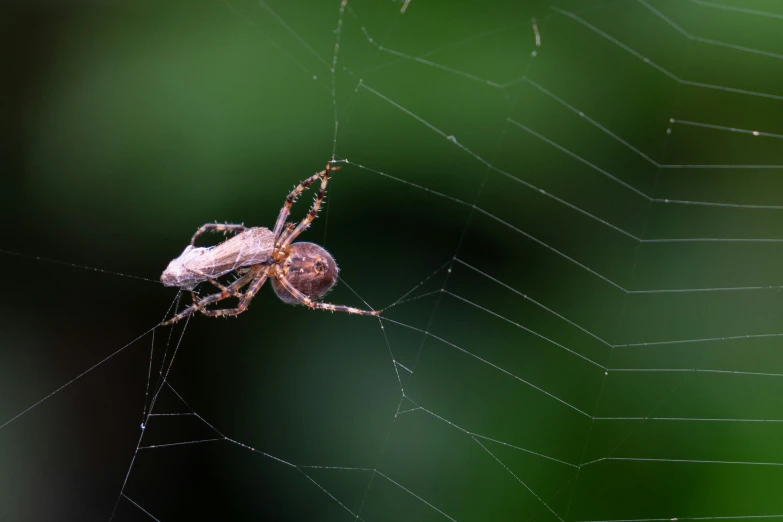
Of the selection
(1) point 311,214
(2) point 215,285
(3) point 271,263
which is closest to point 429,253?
Answer: (1) point 311,214

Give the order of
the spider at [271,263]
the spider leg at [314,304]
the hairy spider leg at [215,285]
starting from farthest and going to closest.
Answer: the spider leg at [314,304]
the spider at [271,263]
the hairy spider leg at [215,285]

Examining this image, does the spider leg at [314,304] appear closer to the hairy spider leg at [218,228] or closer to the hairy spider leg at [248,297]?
the hairy spider leg at [248,297]

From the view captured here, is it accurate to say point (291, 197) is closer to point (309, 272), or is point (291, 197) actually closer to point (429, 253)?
point (309, 272)

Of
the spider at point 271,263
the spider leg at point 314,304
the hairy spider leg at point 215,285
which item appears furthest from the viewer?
the spider leg at point 314,304

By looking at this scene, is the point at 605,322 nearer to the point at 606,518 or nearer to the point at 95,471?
the point at 606,518

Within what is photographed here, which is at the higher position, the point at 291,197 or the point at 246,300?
the point at 291,197

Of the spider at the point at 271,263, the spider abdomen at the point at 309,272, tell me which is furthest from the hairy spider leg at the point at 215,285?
the spider abdomen at the point at 309,272

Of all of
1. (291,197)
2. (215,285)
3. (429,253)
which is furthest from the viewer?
(429,253)
